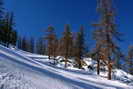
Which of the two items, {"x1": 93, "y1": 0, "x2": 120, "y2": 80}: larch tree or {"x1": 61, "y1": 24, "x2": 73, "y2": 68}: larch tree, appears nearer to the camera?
{"x1": 93, "y1": 0, "x2": 120, "y2": 80}: larch tree

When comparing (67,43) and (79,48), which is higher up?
(67,43)

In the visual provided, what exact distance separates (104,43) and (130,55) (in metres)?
23.6

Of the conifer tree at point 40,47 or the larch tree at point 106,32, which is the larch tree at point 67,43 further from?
the conifer tree at point 40,47

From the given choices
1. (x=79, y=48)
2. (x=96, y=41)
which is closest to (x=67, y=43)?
(x=79, y=48)

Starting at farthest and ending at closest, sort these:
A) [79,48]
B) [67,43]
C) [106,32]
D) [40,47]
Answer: [40,47] < [79,48] < [67,43] < [106,32]

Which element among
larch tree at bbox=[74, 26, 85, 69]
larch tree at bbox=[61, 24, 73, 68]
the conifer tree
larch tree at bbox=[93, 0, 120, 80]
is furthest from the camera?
the conifer tree

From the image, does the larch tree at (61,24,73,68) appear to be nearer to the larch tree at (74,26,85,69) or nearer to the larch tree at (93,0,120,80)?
the larch tree at (74,26,85,69)

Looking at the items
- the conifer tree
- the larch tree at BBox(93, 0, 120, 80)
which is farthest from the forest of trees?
the conifer tree

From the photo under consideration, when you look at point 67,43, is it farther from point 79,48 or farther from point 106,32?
point 106,32

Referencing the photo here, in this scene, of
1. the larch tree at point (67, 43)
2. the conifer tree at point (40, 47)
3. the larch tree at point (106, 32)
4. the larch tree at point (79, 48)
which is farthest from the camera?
the conifer tree at point (40, 47)

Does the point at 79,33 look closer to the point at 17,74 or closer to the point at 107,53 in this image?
the point at 107,53

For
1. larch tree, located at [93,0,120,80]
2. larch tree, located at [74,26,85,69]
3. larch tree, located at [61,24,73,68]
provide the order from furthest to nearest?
larch tree, located at [74,26,85,69]
larch tree, located at [61,24,73,68]
larch tree, located at [93,0,120,80]

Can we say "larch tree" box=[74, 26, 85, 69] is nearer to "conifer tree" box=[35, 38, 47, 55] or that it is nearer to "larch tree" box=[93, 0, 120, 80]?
"larch tree" box=[93, 0, 120, 80]

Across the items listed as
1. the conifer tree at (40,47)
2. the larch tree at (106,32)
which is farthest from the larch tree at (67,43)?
the conifer tree at (40,47)
